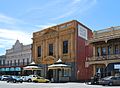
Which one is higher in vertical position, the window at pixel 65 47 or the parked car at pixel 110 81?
the window at pixel 65 47

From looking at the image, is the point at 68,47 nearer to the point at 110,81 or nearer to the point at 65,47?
the point at 65,47

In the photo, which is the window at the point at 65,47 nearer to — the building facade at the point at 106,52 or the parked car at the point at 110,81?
the building facade at the point at 106,52

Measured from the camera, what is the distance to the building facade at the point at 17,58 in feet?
228

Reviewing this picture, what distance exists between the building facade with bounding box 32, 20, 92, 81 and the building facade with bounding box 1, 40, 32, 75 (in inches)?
340

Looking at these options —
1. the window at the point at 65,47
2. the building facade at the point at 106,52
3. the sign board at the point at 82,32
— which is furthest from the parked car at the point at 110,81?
the window at the point at 65,47

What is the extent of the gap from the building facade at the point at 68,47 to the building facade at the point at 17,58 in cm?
865

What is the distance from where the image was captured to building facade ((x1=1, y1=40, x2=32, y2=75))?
2731 inches

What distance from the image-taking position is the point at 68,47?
53125 millimetres

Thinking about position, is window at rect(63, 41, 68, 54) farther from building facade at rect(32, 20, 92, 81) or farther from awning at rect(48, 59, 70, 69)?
awning at rect(48, 59, 70, 69)

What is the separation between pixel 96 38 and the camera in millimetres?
47875

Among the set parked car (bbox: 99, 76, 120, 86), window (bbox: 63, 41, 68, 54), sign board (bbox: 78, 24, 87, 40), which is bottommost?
parked car (bbox: 99, 76, 120, 86)

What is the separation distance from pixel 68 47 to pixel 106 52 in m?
8.59

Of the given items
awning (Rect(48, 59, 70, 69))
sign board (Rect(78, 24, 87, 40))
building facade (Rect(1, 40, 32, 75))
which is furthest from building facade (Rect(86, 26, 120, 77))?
building facade (Rect(1, 40, 32, 75))

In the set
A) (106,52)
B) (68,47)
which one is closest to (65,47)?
(68,47)
